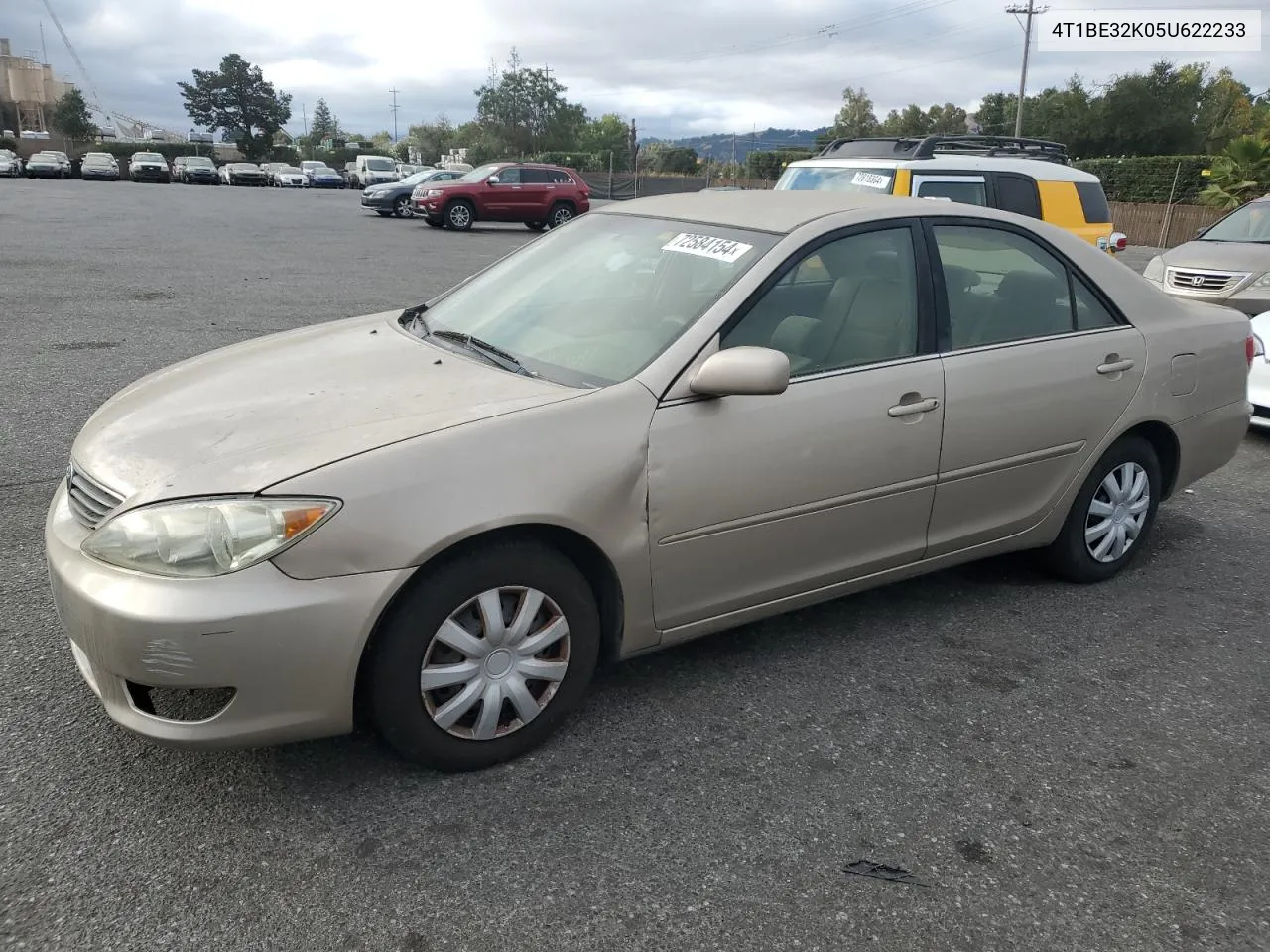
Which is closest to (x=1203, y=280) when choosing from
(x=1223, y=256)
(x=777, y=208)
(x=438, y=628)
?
(x=1223, y=256)

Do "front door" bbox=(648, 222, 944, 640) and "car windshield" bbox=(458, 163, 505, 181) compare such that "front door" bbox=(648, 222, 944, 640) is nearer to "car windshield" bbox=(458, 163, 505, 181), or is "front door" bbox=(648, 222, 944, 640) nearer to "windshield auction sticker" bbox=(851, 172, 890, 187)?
"windshield auction sticker" bbox=(851, 172, 890, 187)

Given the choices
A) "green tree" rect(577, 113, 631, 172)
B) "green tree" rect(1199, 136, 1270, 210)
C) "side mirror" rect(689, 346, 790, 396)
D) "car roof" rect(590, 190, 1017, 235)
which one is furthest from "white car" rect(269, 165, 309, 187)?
"side mirror" rect(689, 346, 790, 396)

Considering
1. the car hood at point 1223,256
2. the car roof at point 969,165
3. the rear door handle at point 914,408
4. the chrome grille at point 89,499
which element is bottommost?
the chrome grille at point 89,499

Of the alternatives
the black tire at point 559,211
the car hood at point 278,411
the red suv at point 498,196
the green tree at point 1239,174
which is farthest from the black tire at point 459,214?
the car hood at point 278,411

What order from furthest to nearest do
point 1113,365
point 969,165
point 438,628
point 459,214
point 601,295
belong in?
point 459,214
point 969,165
point 1113,365
point 601,295
point 438,628

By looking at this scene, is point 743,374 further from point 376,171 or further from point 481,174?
point 376,171

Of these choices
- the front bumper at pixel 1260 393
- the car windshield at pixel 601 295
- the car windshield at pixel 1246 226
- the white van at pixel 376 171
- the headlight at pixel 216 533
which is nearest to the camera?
the headlight at pixel 216 533

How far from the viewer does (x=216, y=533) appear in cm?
241

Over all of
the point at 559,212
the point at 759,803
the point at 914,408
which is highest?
the point at 559,212

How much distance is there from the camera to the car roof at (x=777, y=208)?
3504mm

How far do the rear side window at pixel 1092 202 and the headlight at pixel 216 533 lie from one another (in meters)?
8.52

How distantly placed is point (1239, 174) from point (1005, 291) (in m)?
26.2

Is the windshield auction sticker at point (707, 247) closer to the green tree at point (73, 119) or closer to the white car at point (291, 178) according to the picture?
the white car at point (291, 178)

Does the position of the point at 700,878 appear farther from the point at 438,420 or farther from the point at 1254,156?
the point at 1254,156
